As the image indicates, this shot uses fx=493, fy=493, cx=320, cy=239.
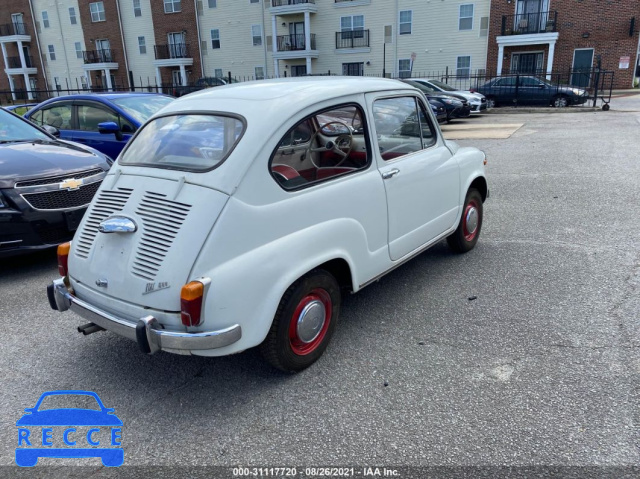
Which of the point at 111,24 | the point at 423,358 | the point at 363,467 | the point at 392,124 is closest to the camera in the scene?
the point at 363,467

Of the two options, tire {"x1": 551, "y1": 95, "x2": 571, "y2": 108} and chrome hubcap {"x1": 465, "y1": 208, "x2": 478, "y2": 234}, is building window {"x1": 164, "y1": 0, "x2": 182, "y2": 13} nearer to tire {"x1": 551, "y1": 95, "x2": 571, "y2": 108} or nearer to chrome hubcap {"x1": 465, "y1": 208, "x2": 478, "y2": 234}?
tire {"x1": 551, "y1": 95, "x2": 571, "y2": 108}

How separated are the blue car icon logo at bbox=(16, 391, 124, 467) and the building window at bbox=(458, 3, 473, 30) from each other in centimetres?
3248

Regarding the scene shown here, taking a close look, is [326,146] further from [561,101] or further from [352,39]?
[352,39]

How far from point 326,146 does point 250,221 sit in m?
1.12

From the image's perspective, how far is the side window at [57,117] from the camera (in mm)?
8086

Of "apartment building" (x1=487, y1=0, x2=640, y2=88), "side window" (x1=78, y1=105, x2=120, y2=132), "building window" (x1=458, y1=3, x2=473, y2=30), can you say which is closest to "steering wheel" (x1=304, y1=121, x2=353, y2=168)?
"side window" (x1=78, y1=105, x2=120, y2=132)

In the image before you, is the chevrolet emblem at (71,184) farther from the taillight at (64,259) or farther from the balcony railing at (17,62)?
the balcony railing at (17,62)

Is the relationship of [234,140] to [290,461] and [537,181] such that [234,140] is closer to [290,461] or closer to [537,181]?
[290,461]

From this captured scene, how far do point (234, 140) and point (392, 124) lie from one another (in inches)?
59.0

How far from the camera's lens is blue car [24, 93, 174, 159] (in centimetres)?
741

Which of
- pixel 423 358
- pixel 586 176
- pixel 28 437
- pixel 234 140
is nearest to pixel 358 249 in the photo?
pixel 423 358

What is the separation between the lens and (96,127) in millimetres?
7715

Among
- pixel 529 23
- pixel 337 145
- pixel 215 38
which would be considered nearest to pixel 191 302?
pixel 337 145

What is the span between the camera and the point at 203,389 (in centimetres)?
315
